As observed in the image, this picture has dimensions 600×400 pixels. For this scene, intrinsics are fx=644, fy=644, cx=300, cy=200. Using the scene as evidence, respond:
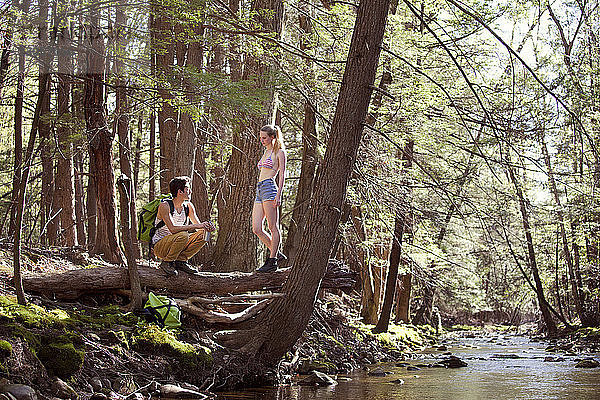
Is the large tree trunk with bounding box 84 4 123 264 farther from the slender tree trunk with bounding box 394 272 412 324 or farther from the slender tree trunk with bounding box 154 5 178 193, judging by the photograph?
the slender tree trunk with bounding box 394 272 412 324

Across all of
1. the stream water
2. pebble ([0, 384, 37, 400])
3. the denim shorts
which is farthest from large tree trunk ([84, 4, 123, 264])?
pebble ([0, 384, 37, 400])

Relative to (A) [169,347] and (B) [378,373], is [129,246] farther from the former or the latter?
(B) [378,373]

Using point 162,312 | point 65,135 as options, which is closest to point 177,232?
point 162,312

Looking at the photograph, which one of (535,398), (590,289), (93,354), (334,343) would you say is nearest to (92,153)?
(93,354)

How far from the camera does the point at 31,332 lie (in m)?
6.26

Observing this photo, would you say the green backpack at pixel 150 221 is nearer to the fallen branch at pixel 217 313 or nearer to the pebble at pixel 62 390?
the fallen branch at pixel 217 313

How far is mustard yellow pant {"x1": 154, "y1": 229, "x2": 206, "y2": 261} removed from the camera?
854 centimetres

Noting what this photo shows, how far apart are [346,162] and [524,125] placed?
227 centimetres

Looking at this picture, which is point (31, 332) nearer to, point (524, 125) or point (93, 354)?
point (93, 354)

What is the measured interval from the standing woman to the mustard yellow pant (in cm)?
84

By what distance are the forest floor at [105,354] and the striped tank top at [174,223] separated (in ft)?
3.14

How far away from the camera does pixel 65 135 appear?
36.7 ft

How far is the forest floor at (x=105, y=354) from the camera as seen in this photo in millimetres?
5758

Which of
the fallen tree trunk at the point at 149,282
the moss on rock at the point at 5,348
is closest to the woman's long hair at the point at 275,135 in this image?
the fallen tree trunk at the point at 149,282
